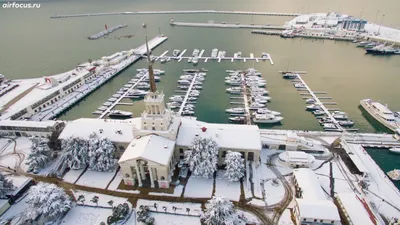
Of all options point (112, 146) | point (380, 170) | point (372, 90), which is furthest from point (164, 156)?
point (372, 90)

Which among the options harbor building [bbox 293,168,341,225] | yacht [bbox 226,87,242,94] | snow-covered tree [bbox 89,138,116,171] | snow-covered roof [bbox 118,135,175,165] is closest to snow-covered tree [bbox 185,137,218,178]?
snow-covered roof [bbox 118,135,175,165]

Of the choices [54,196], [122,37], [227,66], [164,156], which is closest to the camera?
[54,196]

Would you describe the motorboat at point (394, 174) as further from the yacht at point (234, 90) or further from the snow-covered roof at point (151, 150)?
the yacht at point (234, 90)

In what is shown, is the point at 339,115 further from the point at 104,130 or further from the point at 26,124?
the point at 26,124

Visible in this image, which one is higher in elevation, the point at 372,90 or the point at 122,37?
the point at 122,37

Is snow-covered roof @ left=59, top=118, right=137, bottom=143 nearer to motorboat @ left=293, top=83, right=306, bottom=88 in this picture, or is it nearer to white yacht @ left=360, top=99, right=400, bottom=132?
motorboat @ left=293, top=83, right=306, bottom=88

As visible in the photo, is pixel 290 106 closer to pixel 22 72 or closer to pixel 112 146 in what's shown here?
pixel 112 146
